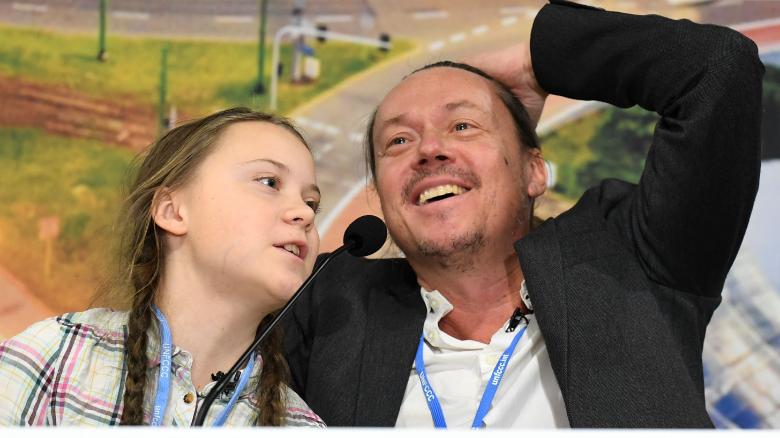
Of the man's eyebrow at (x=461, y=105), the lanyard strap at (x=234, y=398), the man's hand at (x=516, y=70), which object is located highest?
the man's hand at (x=516, y=70)

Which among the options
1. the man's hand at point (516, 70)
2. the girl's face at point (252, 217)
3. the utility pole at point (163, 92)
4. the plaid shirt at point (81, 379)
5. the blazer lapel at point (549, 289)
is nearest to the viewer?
the plaid shirt at point (81, 379)

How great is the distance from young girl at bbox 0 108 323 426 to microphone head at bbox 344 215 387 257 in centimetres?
7

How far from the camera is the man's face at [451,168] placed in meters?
1.77

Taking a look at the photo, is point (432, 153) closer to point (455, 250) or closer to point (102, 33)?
point (455, 250)

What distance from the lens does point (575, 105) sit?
2.67m

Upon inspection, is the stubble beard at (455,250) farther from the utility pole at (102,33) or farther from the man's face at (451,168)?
the utility pole at (102,33)

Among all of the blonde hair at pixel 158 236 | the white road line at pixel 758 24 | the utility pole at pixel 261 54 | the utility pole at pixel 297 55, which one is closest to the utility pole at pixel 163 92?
the utility pole at pixel 261 54

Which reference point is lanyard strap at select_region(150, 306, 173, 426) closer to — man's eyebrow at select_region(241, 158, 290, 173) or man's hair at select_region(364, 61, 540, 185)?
man's eyebrow at select_region(241, 158, 290, 173)

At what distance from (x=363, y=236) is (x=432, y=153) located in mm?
395

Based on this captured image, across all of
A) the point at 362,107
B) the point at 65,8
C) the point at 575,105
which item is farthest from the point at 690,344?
the point at 65,8

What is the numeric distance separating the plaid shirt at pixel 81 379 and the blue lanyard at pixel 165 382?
20 millimetres

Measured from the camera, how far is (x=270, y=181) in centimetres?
148

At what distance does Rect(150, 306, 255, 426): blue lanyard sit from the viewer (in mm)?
1321

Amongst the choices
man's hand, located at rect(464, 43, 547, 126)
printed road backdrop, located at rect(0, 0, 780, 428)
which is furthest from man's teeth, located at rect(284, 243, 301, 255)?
printed road backdrop, located at rect(0, 0, 780, 428)
